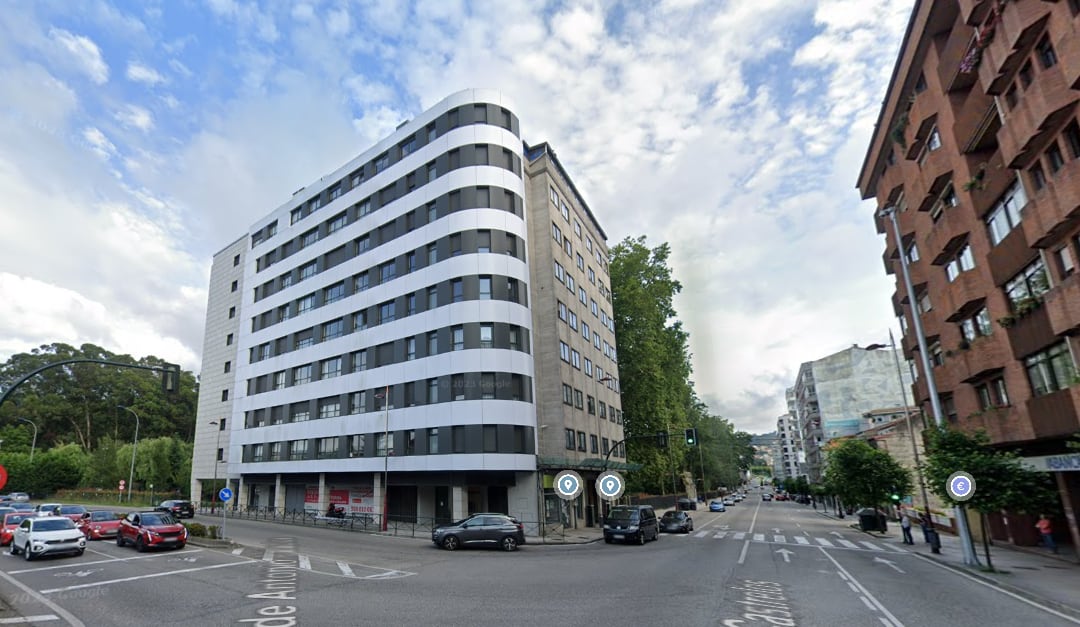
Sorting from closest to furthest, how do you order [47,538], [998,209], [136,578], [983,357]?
[136,578], [47,538], [998,209], [983,357]

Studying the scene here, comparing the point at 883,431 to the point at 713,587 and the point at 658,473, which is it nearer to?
the point at 658,473

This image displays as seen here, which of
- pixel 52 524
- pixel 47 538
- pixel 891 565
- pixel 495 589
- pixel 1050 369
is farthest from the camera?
pixel 52 524

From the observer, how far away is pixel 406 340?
35656 mm

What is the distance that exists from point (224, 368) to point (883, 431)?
68.1 metres

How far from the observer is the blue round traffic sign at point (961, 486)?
18016 millimetres

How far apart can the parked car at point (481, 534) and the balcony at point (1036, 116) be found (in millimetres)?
23005

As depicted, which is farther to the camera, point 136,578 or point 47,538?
point 47,538

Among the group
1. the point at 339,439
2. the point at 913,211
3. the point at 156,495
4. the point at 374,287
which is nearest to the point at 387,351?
the point at 374,287

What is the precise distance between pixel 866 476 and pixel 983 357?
14.2 m

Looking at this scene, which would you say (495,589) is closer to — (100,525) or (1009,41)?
(1009,41)

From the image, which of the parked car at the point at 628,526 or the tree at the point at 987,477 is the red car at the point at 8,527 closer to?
the parked car at the point at 628,526

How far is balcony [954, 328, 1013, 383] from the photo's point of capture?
71.4ft

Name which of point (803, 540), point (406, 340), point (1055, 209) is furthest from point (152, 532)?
point (1055, 209)

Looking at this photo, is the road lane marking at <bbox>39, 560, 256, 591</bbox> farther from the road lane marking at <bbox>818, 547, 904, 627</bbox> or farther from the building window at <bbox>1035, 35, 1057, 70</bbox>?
the building window at <bbox>1035, 35, 1057, 70</bbox>
